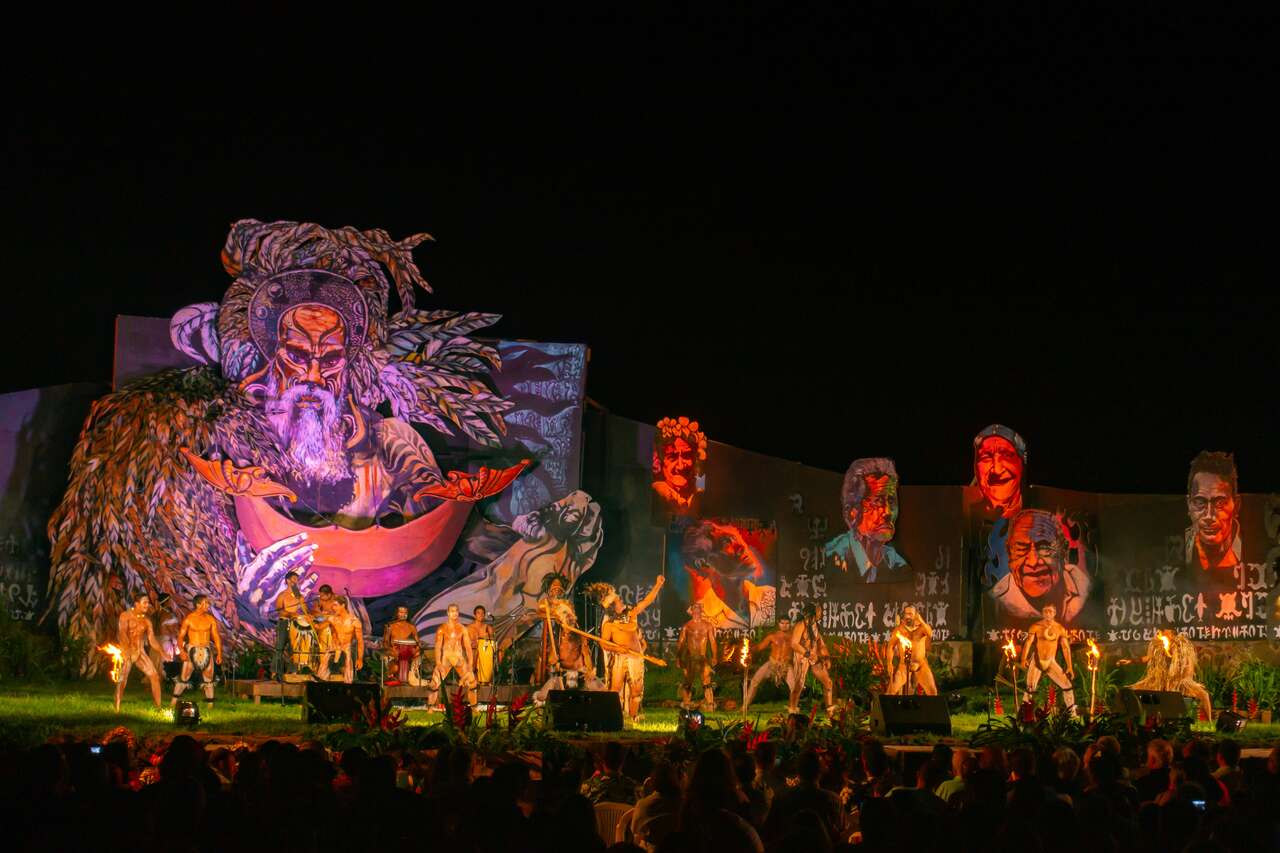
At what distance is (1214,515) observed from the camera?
27.9 meters

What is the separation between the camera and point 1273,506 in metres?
27.4

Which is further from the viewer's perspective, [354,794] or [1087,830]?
[354,794]

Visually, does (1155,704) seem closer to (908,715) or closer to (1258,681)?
(908,715)

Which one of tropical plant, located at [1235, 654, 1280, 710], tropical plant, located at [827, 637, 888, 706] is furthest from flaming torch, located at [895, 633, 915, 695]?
tropical plant, located at [1235, 654, 1280, 710]

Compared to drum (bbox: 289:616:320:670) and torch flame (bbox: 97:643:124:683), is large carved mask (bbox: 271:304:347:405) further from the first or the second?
torch flame (bbox: 97:643:124:683)

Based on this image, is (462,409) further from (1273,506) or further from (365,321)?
(1273,506)

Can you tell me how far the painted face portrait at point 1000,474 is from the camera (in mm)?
29484

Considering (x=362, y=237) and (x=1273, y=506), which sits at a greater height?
(x=362, y=237)

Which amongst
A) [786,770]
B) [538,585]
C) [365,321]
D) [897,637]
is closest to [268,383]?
[365,321]

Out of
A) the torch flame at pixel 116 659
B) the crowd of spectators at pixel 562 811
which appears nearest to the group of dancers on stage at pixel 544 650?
the torch flame at pixel 116 659

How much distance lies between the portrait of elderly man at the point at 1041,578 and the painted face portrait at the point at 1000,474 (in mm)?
603

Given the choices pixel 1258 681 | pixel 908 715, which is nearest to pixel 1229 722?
pixel 1258 681

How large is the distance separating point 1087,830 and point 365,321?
27.2 metres

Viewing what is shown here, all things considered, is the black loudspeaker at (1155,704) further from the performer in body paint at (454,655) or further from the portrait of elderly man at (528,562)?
the portrait of elderly man at (528,562)
